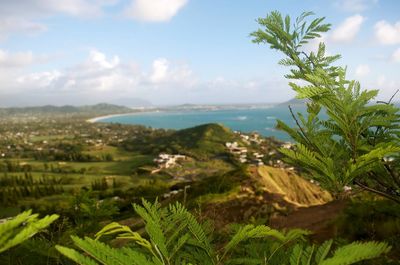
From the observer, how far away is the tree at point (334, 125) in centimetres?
295

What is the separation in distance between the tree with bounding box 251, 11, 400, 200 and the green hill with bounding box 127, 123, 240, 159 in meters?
123

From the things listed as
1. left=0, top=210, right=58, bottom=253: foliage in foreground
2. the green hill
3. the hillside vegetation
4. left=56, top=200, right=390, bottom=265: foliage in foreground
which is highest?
left=0, top=210, right=58, bottom=253: foliage in foreground

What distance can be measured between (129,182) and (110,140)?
309 feet

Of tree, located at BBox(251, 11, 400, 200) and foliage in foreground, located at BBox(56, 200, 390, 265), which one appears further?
tree, located at BBox(251, 11, 400, 200)

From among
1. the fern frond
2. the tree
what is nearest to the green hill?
the tree

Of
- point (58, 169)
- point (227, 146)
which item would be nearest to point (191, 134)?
point (227, 146)

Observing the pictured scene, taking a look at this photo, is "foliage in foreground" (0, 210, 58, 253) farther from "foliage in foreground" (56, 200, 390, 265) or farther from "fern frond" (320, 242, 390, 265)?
"fern frond" (320, 242, 390, 265)

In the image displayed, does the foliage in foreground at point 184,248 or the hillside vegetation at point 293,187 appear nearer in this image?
the foliage in foreground at point 184,248

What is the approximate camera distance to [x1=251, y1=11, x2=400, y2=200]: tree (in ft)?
9.66

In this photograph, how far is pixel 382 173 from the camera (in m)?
3.96

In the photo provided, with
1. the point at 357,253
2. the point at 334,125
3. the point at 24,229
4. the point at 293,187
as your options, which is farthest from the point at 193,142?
the point at 24,229

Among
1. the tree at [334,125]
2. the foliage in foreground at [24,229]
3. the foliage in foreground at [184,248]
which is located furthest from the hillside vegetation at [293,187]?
the foliage in foreground at [24,229]

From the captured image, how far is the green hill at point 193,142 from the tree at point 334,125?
123109mm

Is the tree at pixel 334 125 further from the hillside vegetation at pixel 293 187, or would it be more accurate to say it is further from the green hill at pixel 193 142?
the green hill at pixel 193 142
